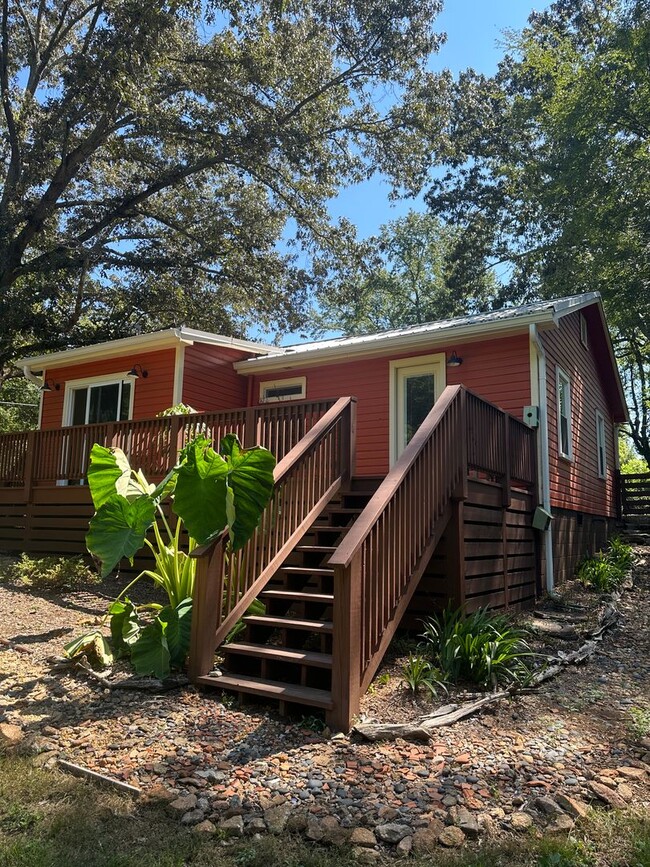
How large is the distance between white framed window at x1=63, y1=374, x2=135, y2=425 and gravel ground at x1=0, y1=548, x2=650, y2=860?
23.1 feet

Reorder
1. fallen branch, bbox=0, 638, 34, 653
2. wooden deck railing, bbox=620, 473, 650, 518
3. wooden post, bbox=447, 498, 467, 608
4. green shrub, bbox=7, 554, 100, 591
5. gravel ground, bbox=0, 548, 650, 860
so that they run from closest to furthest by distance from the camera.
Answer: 1. gravel ground, bbox=0, 548, 650, 860
2. fallen branch, bbox=0, 638, 34, 653
3. wooden post, bbox=447, 498, 467, 608
4. green shrub, bbox=7, 554, 100, 591
5. wooden deck railing, bbox=620, 473, 650, 518

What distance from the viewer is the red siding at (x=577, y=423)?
9.51 metres

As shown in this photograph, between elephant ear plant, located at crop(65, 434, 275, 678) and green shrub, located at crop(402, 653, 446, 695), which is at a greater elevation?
elephant ear plant, located at crop(65, 434, 275, 678)

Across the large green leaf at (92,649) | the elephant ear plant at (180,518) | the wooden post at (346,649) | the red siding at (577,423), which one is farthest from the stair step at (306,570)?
the red siding at (577,423)

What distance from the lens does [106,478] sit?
17.0ft

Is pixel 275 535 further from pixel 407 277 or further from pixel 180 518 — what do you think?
pixel 407 277

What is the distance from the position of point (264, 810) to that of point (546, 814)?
1.30m

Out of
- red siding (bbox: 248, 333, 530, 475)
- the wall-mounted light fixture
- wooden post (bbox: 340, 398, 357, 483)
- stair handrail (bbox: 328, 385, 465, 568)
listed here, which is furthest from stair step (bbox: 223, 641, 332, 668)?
the wall-mounted light fixture

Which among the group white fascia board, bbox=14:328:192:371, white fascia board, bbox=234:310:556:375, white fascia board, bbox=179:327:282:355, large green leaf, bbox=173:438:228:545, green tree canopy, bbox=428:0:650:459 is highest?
green tree canopy, bbox=428:0:650:459

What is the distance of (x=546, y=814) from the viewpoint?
288 cm

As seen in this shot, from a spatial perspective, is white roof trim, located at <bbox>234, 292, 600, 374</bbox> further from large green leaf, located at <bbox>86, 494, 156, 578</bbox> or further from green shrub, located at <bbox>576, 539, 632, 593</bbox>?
large green leaf, located at <bbox>86, 494, 156, 578</bbox>

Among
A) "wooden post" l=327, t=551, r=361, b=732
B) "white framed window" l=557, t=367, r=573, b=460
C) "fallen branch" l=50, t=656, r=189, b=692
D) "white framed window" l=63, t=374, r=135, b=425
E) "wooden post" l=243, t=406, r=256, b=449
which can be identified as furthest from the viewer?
"white framed window" l=63, t=374, r=135, b=425

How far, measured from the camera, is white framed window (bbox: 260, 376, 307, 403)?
1094 cm

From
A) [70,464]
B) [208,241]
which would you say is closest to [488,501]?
[70,464]
